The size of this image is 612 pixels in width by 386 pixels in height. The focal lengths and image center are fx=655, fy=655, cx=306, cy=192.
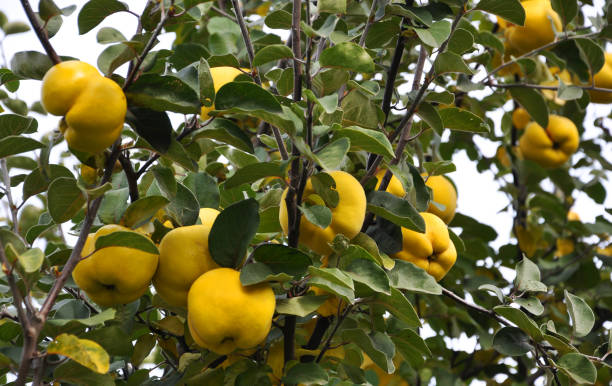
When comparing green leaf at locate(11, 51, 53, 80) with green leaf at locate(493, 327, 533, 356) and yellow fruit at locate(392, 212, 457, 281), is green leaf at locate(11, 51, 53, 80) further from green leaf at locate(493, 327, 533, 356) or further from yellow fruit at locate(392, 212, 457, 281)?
green leaf at locate(493, 327, 533, 356)

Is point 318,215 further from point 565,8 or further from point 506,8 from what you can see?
point 565,8

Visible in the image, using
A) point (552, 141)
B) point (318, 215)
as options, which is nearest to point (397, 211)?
point (318, 215)

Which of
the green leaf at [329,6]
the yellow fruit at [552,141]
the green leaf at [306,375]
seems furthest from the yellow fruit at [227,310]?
the yellow fruit at [552,141]

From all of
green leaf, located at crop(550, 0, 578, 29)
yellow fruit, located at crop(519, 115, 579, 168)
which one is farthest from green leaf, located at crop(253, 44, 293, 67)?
yellow fruit, located at crop(519, 115, 579, 168)

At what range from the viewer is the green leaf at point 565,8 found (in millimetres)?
1969

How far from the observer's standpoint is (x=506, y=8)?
1.53m

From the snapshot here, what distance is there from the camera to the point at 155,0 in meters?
1.16

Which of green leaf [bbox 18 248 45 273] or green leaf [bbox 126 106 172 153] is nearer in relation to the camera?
green leaf [bbox 18 248 45 273]

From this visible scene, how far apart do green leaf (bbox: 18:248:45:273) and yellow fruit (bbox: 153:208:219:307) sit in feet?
0.80

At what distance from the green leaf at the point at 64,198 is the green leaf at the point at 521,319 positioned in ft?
3.02

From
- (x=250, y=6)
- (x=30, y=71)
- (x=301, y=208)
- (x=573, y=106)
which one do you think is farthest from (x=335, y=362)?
(x=573, y=106)

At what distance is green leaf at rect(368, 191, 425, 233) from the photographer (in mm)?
1339

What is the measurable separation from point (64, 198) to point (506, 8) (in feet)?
3.50

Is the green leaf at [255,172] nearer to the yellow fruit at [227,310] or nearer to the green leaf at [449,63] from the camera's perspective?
the yellow fruit at [227,310]
